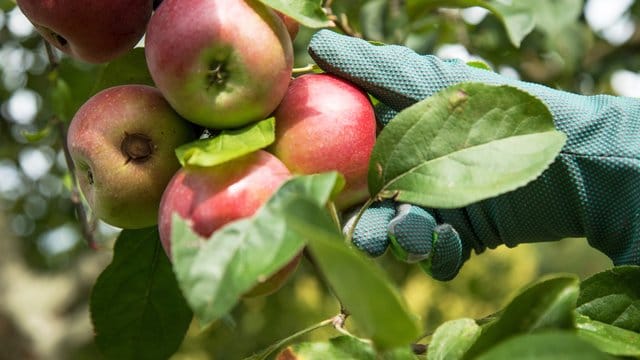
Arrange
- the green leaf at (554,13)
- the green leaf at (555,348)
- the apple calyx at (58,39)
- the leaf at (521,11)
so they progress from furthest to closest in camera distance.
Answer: the green leaf at (554,13) → the leaf at (521,11) → the apple calyx at (58,39) → the green leaf at (555,348)

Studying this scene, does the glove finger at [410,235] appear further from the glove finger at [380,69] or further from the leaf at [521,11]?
the leaf at [521,11]

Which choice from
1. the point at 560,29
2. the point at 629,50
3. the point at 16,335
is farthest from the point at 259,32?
the point at 16,335

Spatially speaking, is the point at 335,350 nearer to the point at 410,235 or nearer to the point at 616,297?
the point at 410,235

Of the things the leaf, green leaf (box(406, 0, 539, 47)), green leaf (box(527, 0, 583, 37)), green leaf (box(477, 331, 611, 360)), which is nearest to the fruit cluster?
green leaf (box(477, 331, 611, 360))

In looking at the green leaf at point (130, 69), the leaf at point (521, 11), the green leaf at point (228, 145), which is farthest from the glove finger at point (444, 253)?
the leaf at point (521, 11)

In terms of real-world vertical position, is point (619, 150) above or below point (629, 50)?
above

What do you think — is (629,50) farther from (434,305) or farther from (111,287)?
(111,287)
